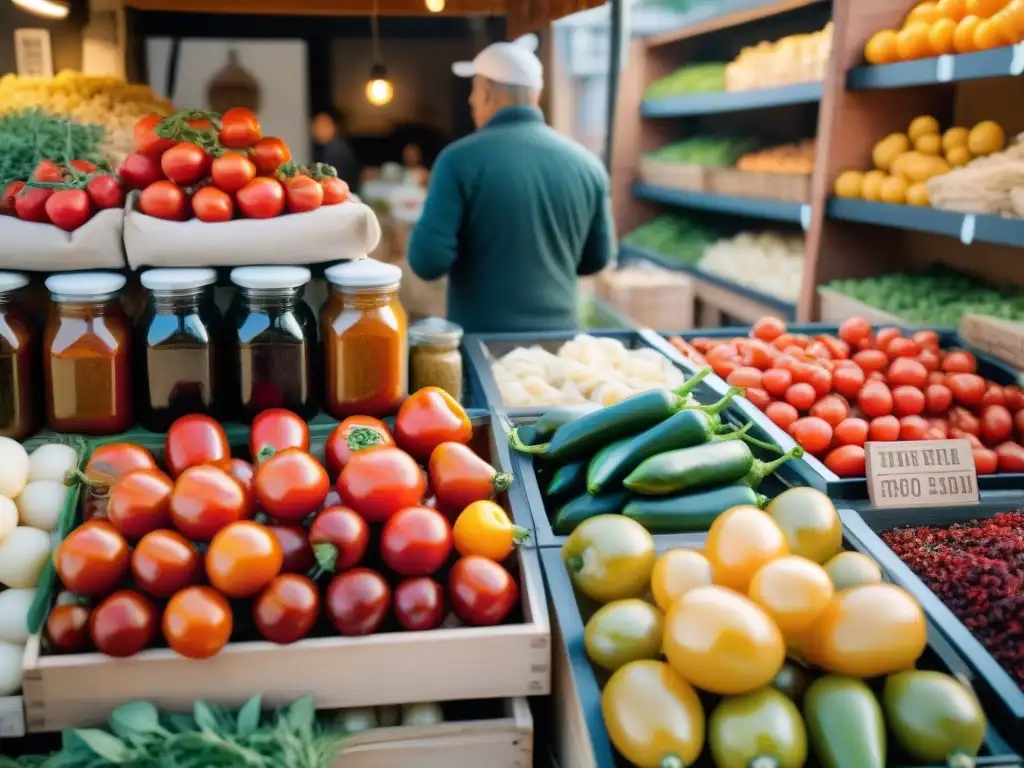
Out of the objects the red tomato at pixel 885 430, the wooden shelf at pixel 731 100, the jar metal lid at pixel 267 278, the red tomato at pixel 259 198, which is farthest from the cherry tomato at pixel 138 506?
the wooden shelf at pixel 731 100

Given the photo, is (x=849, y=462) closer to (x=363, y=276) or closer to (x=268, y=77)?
(x=363, y=276)

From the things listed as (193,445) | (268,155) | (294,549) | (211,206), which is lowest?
(294,549)

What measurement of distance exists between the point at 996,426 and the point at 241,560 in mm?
1983

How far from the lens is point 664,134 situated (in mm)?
7887

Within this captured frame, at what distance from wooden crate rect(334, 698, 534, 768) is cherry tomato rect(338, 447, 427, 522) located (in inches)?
14.6

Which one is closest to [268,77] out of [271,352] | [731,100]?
[731,100]

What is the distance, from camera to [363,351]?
199 centimetres

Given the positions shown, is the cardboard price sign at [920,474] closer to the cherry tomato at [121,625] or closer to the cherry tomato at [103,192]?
the cherry tomato at [121,625]

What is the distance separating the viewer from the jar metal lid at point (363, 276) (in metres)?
1.92

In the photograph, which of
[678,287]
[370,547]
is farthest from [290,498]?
[678,287]

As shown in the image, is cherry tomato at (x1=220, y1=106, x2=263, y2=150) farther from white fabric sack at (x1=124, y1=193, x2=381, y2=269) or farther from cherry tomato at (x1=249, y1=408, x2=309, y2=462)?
cherry tomato at (x1=249, y1=408, x2=309, y2=462)

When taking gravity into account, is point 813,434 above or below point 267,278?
below

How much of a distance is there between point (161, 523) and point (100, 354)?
444 millimetres

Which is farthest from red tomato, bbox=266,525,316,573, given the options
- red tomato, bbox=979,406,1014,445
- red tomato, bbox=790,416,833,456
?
red tomato, bbox=979,406,1014,445
